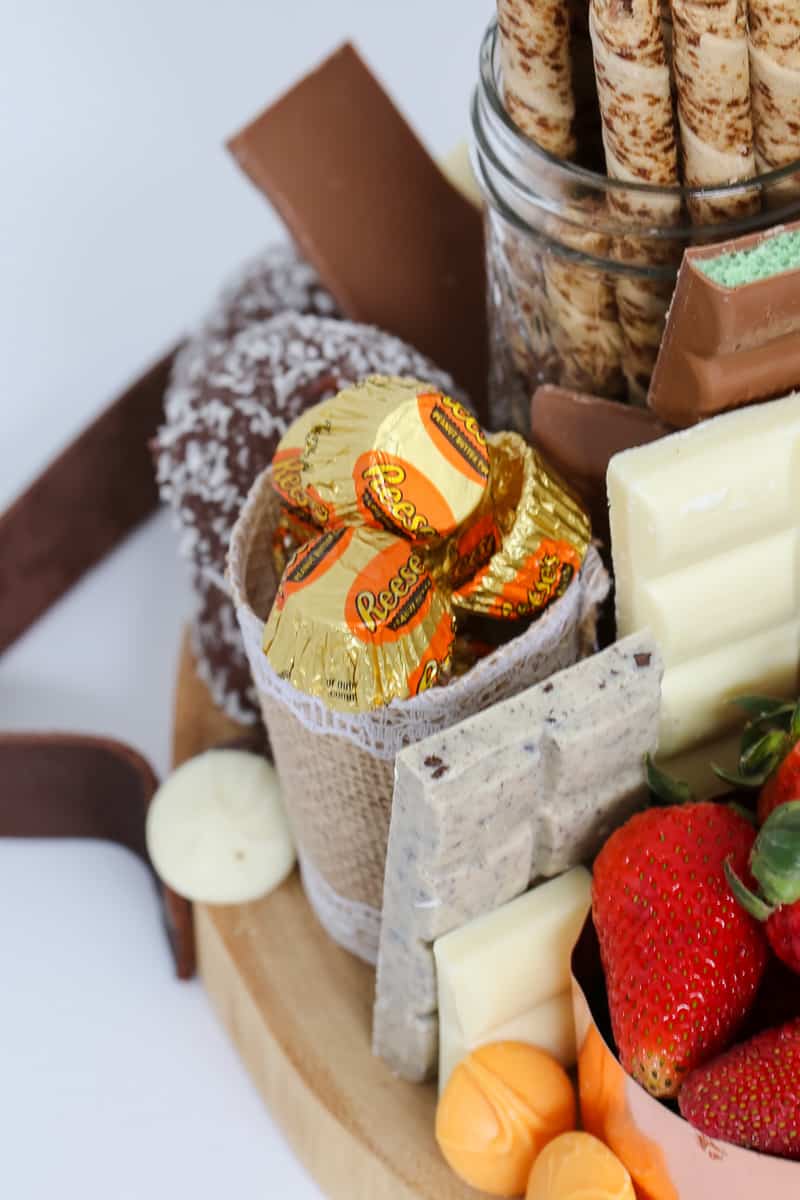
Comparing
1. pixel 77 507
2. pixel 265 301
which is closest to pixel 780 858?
pixel 265 301

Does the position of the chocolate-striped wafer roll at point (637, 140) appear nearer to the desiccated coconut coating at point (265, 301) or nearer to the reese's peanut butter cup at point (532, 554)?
the reese's peanut butter cup at point (532, 554)

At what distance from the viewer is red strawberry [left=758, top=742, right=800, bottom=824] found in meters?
0.58

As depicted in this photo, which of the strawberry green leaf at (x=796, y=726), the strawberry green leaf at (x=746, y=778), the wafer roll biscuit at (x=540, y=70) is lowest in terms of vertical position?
the strawberry green leaf at (x=746, y=778)

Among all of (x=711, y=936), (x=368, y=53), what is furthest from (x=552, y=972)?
(x=368, y=53)

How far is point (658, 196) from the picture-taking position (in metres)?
0.65

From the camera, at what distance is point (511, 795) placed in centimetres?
60

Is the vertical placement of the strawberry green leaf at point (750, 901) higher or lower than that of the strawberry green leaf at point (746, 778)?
higher

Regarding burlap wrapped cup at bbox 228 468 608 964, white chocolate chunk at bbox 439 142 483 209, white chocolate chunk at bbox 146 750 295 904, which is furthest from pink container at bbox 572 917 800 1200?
white chocolate chunk at bbox 439 142 483 209

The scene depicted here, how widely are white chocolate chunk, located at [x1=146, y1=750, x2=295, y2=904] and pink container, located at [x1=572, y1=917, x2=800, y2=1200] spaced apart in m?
0.21

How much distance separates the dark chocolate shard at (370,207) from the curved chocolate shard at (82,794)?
278mm

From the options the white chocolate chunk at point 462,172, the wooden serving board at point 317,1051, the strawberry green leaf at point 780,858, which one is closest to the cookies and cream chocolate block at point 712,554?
the strawberry green leaf at point 780,858

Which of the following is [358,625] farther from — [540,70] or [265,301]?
[265,301]

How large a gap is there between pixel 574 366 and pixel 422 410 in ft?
0.47

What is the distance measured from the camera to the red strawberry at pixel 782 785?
23.0 inches
